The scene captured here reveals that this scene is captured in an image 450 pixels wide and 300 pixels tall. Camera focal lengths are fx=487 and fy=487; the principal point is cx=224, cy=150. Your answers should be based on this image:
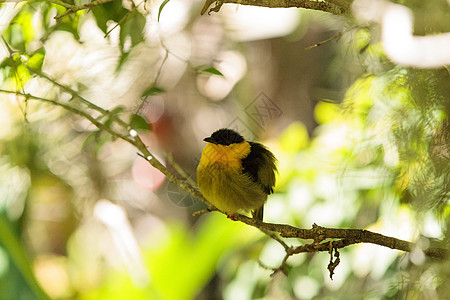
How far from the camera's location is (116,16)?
788mm

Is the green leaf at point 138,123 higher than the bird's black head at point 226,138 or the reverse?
higher

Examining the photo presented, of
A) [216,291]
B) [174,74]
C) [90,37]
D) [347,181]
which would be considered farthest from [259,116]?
[216,291]

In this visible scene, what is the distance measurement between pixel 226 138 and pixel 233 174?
8 cm

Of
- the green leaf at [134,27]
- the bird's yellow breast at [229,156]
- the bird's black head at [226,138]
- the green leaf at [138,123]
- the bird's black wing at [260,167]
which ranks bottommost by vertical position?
the bird's black wing at [260,167]

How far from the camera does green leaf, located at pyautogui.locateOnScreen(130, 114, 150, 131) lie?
33.3 inches

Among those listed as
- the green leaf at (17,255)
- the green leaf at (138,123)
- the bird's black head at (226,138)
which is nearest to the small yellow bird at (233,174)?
the bird's black head at (226,138)

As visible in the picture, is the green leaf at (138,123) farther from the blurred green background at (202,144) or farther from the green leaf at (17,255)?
the green leaf at (17,255)

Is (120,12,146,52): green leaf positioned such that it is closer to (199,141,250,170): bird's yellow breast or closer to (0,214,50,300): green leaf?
(199,141,250,170): bird's yellow breast

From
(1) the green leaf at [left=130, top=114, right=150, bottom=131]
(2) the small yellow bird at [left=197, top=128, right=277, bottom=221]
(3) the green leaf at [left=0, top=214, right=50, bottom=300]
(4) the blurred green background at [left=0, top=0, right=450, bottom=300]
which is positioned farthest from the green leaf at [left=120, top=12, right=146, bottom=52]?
(3) the green leaf at [left=0, top=214, right=50, bottom=300]

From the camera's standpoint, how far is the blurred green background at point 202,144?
68 centimetres

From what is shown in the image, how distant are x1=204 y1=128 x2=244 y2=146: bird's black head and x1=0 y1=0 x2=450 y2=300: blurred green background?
2.9 inches

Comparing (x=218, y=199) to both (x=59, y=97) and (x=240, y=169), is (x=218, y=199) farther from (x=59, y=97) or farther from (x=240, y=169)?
(x=59, y=97)

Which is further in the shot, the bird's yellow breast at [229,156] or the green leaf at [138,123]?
the bird's yellow breast at [229,156]

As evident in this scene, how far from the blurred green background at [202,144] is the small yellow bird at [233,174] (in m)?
0.07
